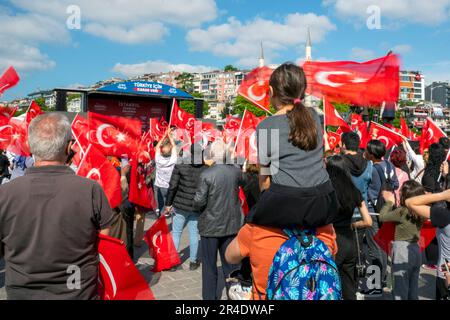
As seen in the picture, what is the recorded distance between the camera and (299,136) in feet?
6.61

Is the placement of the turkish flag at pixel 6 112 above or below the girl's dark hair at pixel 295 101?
above

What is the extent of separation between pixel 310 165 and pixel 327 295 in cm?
65

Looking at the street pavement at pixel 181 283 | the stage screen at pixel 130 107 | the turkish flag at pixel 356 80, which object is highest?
the stage screen at pixel 130 107

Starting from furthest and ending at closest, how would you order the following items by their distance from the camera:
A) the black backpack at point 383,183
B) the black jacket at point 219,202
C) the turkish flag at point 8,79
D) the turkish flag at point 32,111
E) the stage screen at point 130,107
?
1. the stage screen at point 130,107
2. the turkish flag at point 32,111
3. the turkish flag at point 8,79
4. the black backpack at point 383,183
5. the black jacket at point 219,202

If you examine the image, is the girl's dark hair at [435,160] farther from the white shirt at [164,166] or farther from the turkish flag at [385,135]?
the white shirt at [164,166]

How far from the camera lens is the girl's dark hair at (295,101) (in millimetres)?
2025

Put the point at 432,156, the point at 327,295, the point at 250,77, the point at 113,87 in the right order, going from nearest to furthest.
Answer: the point at 327,295, the point at 250,77, the point at 432,156, the point at 113,87

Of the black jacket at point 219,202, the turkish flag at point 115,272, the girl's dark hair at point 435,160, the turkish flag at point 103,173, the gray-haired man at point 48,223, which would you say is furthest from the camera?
the girl's dark hair at point 435,160

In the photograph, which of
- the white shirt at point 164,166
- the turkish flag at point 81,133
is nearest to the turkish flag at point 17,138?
the white shirt at point 164,166

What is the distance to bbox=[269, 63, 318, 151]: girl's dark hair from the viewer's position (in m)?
2.03

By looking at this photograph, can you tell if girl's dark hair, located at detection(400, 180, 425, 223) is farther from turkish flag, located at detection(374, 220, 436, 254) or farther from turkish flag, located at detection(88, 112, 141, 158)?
turkish flag, located at detection(88, 112, 141, 158)

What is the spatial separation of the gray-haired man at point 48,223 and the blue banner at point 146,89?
18.7 meters
